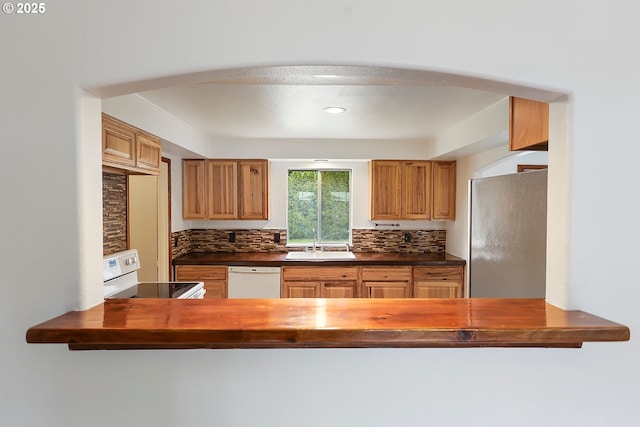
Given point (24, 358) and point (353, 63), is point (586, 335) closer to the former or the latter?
point (353, 63)

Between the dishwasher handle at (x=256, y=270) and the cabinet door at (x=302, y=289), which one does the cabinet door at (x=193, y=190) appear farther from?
the cabinet door at (x=302, y=289)

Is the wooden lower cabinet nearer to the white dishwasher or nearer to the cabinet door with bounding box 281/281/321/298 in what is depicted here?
the white dishwasher

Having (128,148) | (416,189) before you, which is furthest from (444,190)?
(128,148)

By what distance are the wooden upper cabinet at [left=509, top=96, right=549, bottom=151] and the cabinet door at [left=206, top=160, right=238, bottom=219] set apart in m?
3.04

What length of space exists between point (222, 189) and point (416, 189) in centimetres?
221

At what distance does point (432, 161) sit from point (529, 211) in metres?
2.52

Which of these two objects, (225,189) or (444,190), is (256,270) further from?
(444,190)

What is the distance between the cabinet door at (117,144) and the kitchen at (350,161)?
6.6 inches

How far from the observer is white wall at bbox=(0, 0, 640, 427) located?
1.01 metres

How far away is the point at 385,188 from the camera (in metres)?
4.04

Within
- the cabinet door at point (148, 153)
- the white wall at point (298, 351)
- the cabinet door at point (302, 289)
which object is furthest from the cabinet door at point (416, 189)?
the white wall at point (298, 351)

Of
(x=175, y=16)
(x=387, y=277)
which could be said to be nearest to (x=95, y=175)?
(x=175, y=16)

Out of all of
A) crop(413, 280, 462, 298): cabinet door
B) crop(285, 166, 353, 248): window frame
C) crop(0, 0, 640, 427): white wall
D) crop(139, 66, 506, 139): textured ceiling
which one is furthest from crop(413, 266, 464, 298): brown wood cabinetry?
crop(0, 0, 640, 427): white wall

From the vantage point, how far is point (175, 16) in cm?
101
